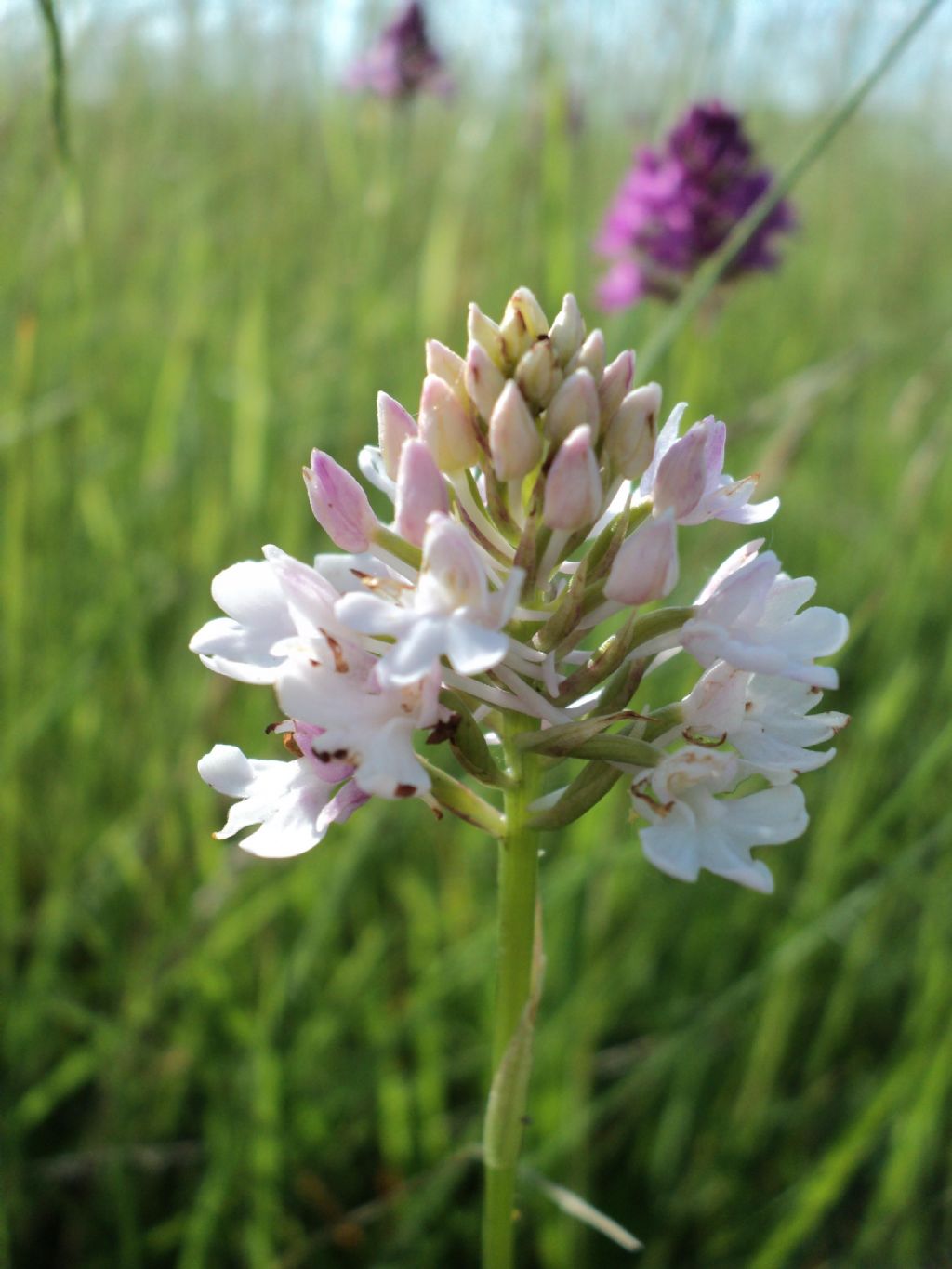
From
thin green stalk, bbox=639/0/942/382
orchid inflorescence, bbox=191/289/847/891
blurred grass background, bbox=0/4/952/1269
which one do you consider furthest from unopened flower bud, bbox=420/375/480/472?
blurred grass background, bbox=0/4/952/1269

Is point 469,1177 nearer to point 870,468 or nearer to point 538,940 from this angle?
point 538,940

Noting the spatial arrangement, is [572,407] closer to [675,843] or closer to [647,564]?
[647,564]

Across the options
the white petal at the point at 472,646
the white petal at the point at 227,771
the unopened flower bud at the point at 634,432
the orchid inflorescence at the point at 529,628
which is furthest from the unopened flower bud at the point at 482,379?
the white petal at the point at 227,771

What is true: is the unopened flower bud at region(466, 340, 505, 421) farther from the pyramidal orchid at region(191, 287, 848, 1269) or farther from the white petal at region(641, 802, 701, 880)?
the white petal at region(641, 802, 701, 880)

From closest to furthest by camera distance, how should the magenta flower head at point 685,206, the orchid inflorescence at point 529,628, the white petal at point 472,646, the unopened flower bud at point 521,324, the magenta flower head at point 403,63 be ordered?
1. the white petal at point 472,646
2. the orchid inflorescence at point 529,628
3. the unopened flower bud at point 521,324
4. the magenta flower head at point 685,206
5. the magenta flower head at point 403,63

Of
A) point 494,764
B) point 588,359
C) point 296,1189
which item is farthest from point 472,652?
point 296,1189

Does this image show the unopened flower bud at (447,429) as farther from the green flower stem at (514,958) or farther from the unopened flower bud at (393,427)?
the green flower stem at (514,958)

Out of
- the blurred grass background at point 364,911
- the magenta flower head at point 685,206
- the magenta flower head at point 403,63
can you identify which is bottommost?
the blurred grass background at point 364,911
